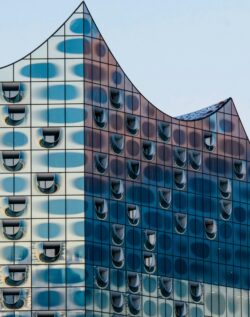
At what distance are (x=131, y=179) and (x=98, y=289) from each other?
390 inches

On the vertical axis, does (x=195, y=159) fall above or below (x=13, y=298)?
above

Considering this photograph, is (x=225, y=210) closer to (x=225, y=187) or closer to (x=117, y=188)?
(x=225, y=187)

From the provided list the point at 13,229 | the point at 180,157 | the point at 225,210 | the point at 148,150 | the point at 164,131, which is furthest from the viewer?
the point at 225,210

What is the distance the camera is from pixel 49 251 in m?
150

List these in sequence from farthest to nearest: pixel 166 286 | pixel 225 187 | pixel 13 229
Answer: pixel 225 187, pixel 166 286, pixel 13 229

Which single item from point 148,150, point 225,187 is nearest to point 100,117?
point 148,150

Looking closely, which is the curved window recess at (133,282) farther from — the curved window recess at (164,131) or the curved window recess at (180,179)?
the curved window recess at (164,131)

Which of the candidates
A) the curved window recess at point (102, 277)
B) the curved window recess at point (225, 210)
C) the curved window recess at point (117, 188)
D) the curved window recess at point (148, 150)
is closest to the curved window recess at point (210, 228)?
the curved window recess at point (225, 210)

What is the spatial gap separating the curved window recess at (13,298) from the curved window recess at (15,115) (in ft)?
43.8

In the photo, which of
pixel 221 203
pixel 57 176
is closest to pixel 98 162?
pixel 57 176

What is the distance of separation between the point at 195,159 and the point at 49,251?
667 inches

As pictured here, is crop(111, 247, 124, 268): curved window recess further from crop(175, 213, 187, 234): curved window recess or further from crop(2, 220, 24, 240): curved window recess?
crop(2, 220, 24, 240): curved window recess

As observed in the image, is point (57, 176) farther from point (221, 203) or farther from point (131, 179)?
point (221, 203)

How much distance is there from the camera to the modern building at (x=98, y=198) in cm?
15012
